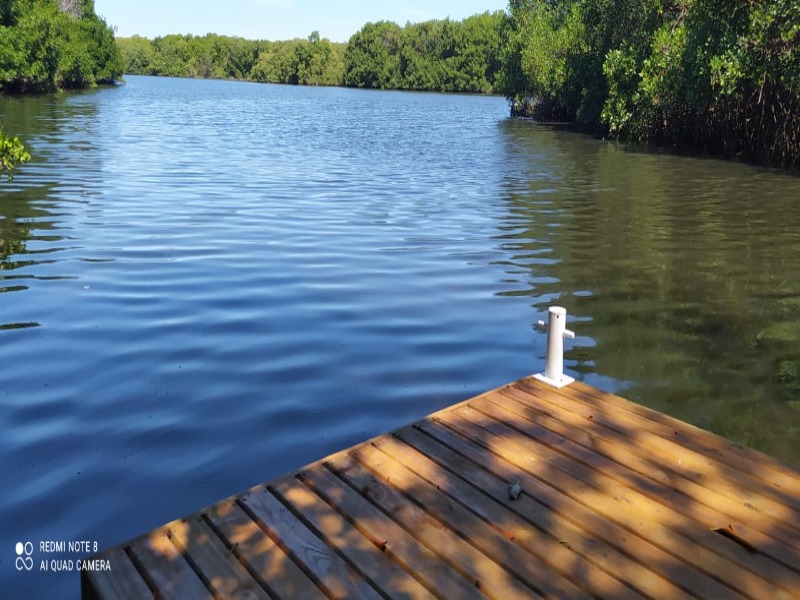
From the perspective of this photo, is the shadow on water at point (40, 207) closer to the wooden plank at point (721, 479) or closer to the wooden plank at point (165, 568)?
the wooden plank at point (165, 568)

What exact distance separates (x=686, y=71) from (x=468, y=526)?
22.5m

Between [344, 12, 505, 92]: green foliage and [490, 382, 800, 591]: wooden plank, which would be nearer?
[490, 382, 800, 591]: wooden plank

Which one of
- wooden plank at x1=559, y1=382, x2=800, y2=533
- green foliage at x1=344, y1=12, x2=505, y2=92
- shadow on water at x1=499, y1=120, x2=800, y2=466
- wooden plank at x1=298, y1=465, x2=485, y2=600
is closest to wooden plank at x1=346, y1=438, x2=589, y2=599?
wooden plank at x1=298, y1=465, x2=485, y2=600

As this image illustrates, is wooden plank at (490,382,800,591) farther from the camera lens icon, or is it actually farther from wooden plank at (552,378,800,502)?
the camera lens icon

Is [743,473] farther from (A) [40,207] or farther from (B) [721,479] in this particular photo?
(A) [40,207]

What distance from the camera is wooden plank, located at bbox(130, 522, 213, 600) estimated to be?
281 cm

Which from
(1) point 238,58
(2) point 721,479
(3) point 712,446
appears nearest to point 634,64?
(3) point 712,446

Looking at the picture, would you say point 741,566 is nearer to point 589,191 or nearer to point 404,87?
point 589,191

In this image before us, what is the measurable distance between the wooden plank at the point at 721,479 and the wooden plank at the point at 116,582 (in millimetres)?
2530

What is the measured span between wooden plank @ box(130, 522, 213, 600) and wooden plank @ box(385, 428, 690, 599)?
1.22 meters

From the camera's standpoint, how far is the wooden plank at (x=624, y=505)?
300 centimetres

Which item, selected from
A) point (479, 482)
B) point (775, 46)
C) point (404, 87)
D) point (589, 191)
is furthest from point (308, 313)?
point (404, 87)

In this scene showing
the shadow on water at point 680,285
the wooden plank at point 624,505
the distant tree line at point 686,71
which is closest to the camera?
the wooden plank at point 624,505

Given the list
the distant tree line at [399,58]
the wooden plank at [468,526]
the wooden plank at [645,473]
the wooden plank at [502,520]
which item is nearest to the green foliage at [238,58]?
the distant tree line at [399,58]
